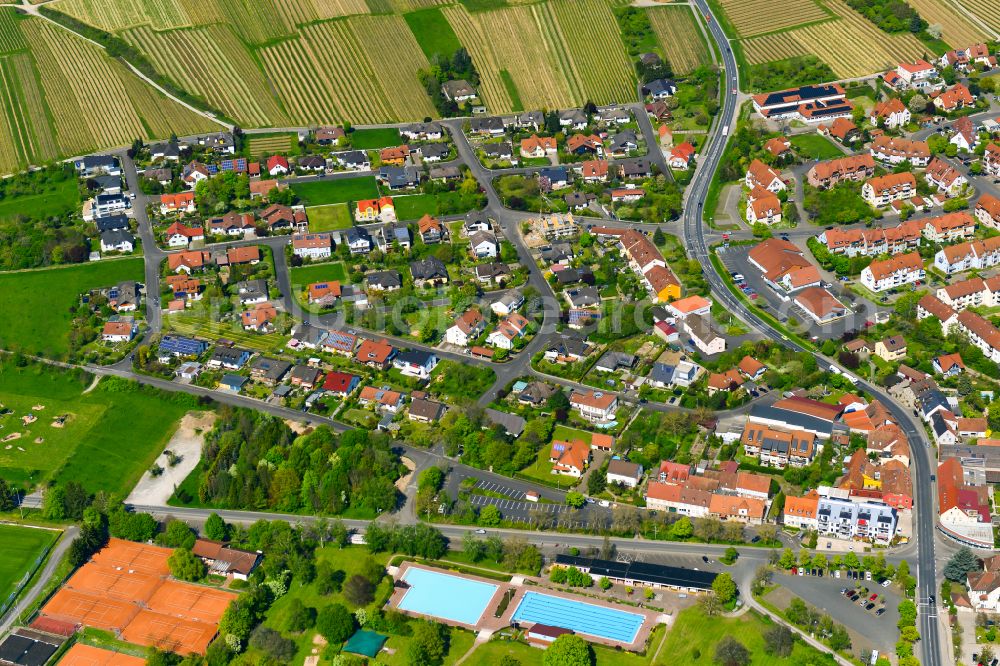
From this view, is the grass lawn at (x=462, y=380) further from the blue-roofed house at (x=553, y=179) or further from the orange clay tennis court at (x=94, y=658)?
the blue-roofed house at (x=553, y=179)

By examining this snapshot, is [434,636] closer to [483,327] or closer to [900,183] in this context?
[483,327]

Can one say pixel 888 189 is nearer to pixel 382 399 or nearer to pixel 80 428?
pixel 382 399

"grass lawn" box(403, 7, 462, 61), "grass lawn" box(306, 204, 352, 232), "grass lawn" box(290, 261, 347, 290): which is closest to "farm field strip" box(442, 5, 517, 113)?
"grass lawn" box(403, 7, 462, 61)

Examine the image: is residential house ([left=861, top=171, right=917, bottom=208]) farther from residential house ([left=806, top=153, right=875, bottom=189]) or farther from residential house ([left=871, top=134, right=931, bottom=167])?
residential house ([left=871, top=134, right=931, bottom=167])

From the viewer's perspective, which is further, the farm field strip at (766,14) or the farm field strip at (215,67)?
the farm field strip at (766,14)

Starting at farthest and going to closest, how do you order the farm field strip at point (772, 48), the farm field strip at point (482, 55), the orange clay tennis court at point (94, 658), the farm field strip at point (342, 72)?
the farm field strip at point (772, 48) → the farm field strip at point (482, 55) → the farm field strip at point (342, 72) → the orange clay tennis court at point (94, 658)

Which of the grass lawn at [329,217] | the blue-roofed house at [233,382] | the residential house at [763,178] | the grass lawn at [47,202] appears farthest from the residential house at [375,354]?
the residential house at [763,178]
